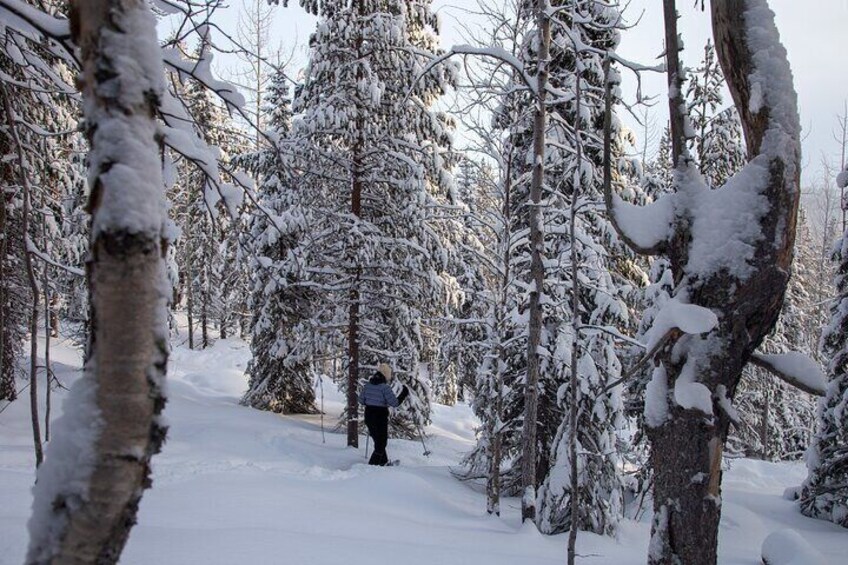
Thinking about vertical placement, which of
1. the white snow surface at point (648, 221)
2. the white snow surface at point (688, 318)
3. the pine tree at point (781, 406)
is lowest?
the pine tree at point (781, 406)

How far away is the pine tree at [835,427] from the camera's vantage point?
11.6 meters

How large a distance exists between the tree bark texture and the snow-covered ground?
2731 millimetres

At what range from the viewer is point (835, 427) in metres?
12.4

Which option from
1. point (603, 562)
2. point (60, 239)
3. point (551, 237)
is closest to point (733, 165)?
point (551, 237)

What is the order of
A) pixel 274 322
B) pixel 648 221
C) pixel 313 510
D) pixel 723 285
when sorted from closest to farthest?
pixel 723 285
pixel 648 221
pixel 313 510
pixel 274 322

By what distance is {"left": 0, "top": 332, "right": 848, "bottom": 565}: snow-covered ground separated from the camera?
4746mm

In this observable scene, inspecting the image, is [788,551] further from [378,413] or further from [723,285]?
[378,413]

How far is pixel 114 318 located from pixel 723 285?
2731 millimetres

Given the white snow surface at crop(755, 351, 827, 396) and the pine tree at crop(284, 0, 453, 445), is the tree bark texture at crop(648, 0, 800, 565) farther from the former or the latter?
the pine tree at crop(284, 0, 453, 445)

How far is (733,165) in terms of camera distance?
15750 millimetres

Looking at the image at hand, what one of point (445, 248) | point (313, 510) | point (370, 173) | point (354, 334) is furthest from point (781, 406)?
point (313, 510)

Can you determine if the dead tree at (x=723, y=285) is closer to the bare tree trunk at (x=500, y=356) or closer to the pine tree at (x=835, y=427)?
the bare tree trunk at (x=500, y=356)

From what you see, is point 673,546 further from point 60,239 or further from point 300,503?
point 60,239

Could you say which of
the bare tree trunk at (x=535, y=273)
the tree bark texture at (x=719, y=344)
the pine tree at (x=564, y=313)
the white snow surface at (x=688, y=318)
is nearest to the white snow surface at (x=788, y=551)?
the pine tree at (x=564, y=313)
